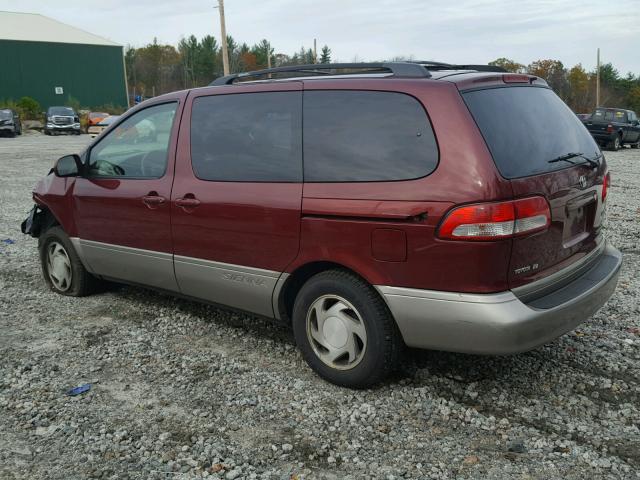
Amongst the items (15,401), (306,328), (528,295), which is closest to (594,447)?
(528,295)

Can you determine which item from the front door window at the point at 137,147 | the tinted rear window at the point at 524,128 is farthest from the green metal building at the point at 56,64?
the tinted rear window at the point at 524,128

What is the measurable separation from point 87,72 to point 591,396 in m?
59.6

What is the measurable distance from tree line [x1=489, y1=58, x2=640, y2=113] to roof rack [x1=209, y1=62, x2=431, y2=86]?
6871 centimetres

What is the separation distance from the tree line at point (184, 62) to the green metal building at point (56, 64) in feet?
68.6

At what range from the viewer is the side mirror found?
16.3 feet

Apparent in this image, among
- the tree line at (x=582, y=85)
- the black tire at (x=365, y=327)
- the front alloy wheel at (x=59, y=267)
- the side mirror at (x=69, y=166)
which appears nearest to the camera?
the black tire at (x=365, y=327)

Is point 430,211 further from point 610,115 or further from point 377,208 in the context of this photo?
point 610,115

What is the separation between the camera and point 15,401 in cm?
355

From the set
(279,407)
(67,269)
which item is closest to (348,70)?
(279,407)

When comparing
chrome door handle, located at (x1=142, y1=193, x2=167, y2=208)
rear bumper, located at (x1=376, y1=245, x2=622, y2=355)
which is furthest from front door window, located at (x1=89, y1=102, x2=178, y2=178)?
rear bumper, located at (x1=376, y1=245, x2=622, y2=355)

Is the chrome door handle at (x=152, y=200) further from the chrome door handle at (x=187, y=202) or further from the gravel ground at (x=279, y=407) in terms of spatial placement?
the gravel ground at (x=279, y=407)

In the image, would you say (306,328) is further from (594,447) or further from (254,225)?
(594,447)

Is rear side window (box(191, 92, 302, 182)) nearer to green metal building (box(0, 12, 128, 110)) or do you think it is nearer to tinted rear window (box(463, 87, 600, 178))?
tinted rear window (box(463, 87, 600, 178))

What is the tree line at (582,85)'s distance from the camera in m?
67.9
